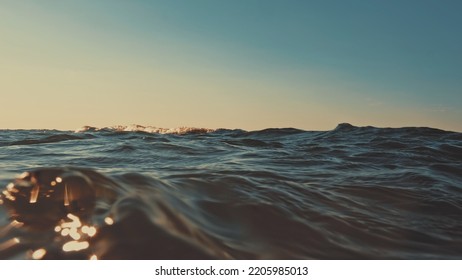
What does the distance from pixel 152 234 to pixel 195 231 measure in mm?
298

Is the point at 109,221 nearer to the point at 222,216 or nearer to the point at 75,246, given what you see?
the point at 75,246

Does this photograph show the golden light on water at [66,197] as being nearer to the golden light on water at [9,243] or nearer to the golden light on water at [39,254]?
the golden light on water at [9,243]

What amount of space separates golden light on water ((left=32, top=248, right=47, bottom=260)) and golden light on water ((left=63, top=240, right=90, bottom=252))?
0.10 m

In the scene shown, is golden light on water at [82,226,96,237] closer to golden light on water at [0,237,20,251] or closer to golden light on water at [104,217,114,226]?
golden light on water at [104,217,114,226]

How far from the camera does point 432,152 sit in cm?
721

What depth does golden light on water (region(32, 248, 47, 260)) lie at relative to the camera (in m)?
1.79

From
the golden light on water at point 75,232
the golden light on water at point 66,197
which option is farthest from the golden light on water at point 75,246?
the golden light on water at point 66,197

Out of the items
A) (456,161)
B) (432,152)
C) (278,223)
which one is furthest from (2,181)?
(432,152)

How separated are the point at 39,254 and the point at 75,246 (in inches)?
7.0

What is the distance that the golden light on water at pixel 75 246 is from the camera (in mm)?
1874

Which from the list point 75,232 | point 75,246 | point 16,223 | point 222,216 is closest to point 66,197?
point 16,223
